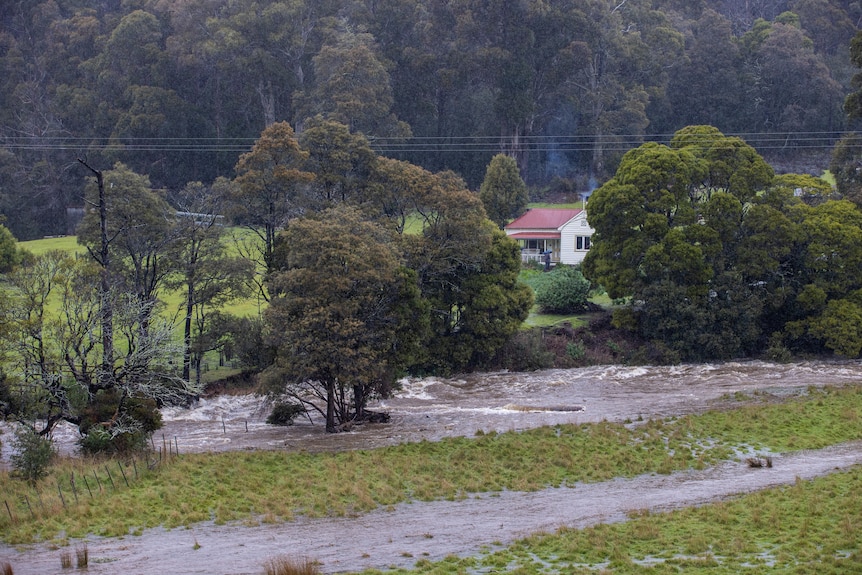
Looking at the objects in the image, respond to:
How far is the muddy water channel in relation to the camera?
68.5 feet

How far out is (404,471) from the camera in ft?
93.8

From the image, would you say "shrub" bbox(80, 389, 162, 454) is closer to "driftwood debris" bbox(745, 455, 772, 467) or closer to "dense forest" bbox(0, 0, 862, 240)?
"driftwood debris" bbox(745, 455, 772, 467)

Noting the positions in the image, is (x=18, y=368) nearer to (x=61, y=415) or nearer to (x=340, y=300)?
(x=61, y=415)

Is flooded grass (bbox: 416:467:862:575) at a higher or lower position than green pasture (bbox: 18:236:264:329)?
lower

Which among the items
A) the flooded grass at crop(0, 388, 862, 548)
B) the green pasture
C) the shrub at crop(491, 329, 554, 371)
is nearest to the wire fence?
the flooded grass at crop(0, 388, 862, 548)

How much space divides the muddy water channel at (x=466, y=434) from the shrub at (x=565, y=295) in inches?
269

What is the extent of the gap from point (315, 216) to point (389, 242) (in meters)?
4.66

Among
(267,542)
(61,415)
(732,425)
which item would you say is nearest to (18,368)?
(61,415)

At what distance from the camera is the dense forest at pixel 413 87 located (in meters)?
78.7

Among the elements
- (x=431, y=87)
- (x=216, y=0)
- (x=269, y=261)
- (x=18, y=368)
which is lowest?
(x=18, y=368)

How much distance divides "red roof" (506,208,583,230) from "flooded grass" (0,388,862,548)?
30368mm

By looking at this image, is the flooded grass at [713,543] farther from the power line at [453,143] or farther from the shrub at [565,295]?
the power line at [453,143]

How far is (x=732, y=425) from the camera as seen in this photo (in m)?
33.5

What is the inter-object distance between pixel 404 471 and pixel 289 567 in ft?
33.5
